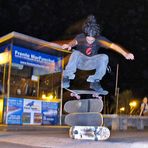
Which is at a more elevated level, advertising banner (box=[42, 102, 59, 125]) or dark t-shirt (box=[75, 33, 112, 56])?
dark t-shirt (box=[75, 33, 112, 56])

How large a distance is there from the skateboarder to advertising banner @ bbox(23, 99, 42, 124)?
7.82m

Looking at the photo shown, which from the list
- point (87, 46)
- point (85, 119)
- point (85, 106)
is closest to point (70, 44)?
point (87, 46)

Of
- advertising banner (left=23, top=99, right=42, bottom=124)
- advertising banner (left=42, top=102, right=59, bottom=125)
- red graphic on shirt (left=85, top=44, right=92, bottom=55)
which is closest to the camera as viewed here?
red graphic on shirt (left=85, top=44, right=92, bottom=55)

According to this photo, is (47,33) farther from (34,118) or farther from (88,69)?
(88,69)

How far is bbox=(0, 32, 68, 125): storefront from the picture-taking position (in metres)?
18.5

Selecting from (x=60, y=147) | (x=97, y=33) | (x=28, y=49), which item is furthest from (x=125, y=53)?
(x=28, y=49)

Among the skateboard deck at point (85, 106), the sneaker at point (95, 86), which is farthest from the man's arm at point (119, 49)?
A: the skateboard deck at point (85, 106)

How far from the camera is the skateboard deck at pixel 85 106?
1204cm

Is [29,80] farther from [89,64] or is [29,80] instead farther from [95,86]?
[95,86]

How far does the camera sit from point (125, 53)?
1184 centimetres

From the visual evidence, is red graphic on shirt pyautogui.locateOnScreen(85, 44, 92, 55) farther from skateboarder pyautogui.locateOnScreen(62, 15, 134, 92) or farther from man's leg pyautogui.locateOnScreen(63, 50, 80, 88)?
man's leg pyautogui.locateOnScreen(63, 50, 80, 88)

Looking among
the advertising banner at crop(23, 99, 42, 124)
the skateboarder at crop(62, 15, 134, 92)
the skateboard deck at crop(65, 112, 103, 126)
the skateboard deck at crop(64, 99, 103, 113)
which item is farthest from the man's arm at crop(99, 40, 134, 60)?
the advertising banner at crop(23, 99, 42, 124)

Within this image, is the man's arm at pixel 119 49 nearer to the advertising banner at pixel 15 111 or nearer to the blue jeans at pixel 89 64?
the blue jeans at pixel 89 64

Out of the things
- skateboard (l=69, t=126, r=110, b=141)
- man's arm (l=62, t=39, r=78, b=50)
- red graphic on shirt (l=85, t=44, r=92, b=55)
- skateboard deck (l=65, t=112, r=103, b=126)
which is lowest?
skateboard (l=69, t=126, r=110, b=141)
